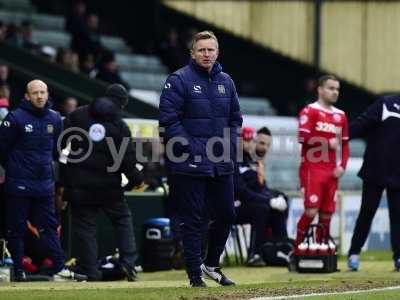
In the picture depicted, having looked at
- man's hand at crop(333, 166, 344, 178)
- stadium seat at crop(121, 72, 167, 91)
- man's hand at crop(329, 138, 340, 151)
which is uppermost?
stadium seat at crop(121, 72, 167, 91)

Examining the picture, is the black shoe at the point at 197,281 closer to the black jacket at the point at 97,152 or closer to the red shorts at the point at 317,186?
the black jacket at the point at 97,152

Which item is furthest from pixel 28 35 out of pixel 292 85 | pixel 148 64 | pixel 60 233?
pixel 292 85

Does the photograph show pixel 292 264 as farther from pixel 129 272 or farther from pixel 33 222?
pixel 33 222

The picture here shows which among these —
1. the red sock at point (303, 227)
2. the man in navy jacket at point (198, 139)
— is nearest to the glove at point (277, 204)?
the red sock at point (303, 227)

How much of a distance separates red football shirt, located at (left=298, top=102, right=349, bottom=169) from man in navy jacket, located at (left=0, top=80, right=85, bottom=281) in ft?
9.88

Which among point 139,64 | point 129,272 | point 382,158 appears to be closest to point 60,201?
point 129,272

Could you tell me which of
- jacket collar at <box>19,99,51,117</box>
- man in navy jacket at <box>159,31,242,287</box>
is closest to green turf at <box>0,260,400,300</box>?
man in navy jacket at <box>159,31,242,287</box>

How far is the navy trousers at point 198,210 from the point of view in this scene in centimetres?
1212

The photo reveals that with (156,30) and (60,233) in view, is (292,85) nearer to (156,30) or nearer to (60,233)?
(156,30)

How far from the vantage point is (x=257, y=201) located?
17.1 metres

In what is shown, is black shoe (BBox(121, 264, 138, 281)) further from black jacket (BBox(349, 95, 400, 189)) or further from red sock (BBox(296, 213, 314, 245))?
black jacket (BBox(349, 95, 400, 189))

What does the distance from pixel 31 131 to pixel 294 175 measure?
33.9 feet

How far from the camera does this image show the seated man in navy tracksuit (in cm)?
1709

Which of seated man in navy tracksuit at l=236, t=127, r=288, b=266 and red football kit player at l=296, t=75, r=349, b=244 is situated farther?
seated man in navy tracksuit at l=236, t=127, r=288, b=266
